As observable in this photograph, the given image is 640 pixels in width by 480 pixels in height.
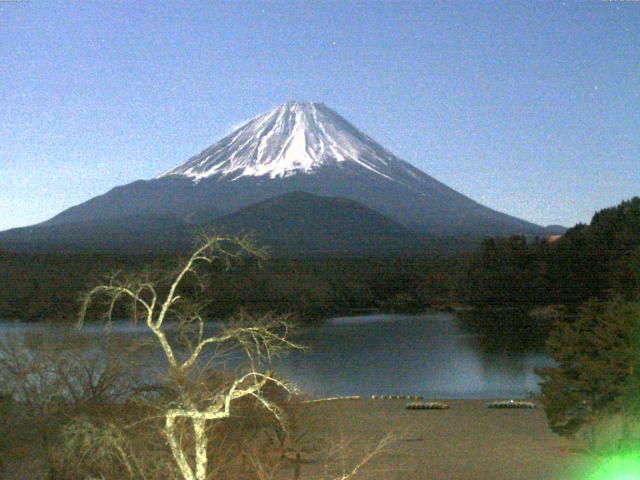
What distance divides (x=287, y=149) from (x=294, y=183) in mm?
4756

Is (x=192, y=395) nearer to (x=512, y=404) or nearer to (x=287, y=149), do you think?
(x=512, y=404)

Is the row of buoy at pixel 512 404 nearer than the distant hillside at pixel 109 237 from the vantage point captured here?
Yes

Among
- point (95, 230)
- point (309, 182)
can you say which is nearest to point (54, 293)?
point (95, 230)

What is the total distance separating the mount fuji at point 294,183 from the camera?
58.2m

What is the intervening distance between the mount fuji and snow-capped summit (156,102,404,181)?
0.26ft

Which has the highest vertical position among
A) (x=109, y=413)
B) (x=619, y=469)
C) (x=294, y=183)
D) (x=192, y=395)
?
(x=294, y=183)

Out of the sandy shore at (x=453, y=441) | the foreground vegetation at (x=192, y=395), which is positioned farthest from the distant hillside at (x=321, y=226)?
the sandy shore at (x=453, y=441)

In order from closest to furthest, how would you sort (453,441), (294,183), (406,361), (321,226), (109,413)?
(109,413)
(453,441)
(406,361)
(321,226)
(294,183)

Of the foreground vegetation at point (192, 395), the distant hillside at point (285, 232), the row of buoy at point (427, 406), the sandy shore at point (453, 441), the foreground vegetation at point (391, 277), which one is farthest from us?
the distant hillside at point (285, 232)

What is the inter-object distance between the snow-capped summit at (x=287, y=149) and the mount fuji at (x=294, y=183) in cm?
8

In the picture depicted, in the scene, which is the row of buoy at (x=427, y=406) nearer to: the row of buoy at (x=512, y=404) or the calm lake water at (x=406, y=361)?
the row of buoy at (x=512, y=404)

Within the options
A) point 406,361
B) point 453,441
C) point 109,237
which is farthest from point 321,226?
point 453,441

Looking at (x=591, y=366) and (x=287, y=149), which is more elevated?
(x=287, y=149)

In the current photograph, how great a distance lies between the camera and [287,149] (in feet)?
219
